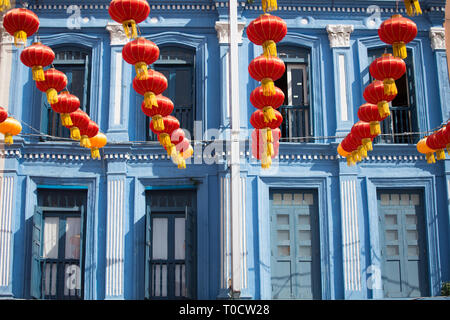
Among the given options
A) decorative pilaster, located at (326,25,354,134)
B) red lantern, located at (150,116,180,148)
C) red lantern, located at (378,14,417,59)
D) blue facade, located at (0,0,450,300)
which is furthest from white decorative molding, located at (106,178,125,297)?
red lantern, located at (378,14,417,59)

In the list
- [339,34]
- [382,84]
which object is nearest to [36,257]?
[382,84]

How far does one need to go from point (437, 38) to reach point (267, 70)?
613 cm

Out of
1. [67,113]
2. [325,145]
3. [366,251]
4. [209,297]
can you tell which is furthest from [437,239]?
[67,113]

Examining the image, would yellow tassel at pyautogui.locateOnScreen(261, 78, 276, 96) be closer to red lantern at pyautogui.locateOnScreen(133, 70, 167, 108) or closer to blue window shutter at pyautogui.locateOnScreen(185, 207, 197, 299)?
red lantern at pyautogui.locateOnScreen(133, 70, 167, 108)

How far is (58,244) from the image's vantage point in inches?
523

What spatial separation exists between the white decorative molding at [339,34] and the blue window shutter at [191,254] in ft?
15.3

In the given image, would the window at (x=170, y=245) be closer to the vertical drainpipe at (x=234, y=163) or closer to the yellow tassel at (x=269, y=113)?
the vertical drainpipe at (x=234, y=163)

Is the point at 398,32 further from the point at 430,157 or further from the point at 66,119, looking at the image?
the point at 66,119

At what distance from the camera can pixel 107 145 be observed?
43.7ft

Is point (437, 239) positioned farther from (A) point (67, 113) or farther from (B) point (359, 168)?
(A) point (67, 113)

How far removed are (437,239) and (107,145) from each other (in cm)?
669

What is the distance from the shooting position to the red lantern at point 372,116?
10680 mm

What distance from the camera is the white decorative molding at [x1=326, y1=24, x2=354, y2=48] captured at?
1414 centimetres

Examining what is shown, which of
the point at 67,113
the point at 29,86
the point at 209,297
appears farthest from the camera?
the point at 29,86
